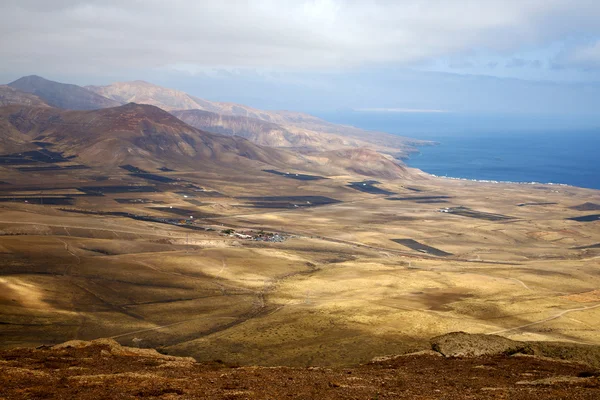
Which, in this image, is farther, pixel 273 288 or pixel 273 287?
pixel 273 287

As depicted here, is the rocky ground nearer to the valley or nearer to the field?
the valley

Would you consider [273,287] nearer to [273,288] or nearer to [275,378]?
[273,288]

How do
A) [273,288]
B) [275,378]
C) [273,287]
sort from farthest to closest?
[273,287]
[273,288]
[275,378]

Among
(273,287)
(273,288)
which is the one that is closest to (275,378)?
(273,288)

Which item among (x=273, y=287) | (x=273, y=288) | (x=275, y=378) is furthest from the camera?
(x=273, y=287)

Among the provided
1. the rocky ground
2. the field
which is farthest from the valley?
the rocky ground

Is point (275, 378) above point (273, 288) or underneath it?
above

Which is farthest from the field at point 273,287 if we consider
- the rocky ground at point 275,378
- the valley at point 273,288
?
the rocky ground at point 275,378

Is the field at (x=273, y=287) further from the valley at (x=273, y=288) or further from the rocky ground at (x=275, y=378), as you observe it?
the rocky ground at (x=275, y=378)

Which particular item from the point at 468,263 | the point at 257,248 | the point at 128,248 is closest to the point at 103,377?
the point at 128,248
